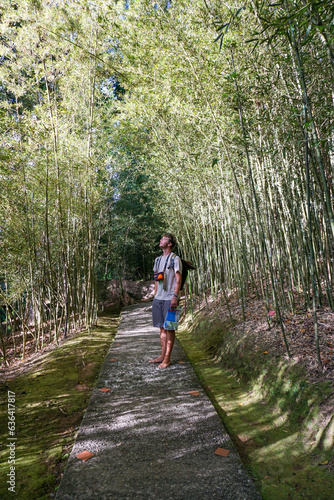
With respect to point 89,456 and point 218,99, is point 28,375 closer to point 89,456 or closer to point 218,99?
point 89,456

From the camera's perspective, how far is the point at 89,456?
1353 millimetres

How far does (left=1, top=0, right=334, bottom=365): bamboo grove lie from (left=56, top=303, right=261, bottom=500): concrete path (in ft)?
2.59

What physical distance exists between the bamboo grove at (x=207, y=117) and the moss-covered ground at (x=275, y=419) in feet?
1.03

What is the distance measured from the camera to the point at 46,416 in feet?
5.86

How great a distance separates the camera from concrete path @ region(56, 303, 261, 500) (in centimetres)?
114

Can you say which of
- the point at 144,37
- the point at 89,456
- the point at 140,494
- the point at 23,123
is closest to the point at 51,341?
the point at 23,123

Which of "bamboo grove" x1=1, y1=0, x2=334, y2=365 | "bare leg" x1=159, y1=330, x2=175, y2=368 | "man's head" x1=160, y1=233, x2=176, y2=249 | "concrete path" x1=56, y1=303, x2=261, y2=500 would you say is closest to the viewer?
"concrete path" x1=56, y1=303, x2=261, y2=500

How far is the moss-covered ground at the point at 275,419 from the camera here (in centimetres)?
118

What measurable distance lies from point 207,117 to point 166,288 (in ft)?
5.81

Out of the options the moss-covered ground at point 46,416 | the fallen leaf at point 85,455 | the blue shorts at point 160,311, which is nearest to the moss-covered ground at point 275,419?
the blue shorts at point 160,311

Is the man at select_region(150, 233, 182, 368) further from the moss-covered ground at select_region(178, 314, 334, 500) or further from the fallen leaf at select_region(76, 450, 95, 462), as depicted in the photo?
the fallen leaf at select_region(76, 450, 95, 462)

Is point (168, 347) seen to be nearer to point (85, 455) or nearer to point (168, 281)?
point (168, 281)

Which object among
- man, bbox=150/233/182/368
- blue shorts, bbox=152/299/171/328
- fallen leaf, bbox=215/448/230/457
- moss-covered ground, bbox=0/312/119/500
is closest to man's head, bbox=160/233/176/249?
man, bbox=150/233/182/368

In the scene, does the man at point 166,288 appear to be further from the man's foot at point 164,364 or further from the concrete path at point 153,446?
the concrete path at point 153,446
